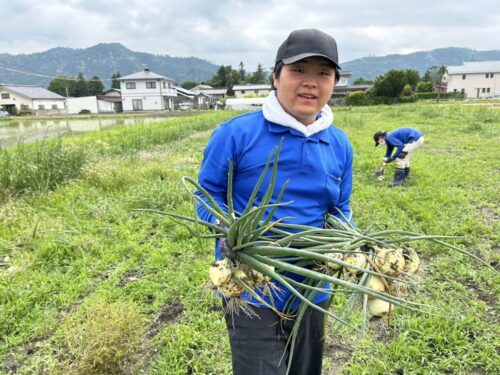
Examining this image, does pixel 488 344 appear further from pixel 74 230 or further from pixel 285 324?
pixel 74 230

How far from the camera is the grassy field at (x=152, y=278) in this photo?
224 cm

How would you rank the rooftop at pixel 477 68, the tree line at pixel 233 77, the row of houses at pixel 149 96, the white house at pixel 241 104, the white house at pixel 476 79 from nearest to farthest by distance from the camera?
the white house at pixel 241 104 → the row of houses at pixel 149 96 → the rooftop at pixel 477 68 → the white house at pixel 476 79 → the tree line at pixel 233 77

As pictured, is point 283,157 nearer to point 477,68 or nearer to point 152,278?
point 152,278

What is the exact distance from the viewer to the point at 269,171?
1.38 meters

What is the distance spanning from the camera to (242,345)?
136cm

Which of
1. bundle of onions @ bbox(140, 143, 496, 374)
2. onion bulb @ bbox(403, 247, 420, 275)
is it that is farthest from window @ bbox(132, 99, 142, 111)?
onion bulb @ bbox(403, 247, 420, 275)

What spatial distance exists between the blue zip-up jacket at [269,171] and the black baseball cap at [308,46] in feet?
0.85

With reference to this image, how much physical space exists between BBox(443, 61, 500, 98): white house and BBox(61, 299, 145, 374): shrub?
187ft

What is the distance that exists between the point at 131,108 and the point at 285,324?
153ft

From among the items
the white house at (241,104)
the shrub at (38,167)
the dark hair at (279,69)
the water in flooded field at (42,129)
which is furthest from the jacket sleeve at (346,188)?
the white house at (241,104)

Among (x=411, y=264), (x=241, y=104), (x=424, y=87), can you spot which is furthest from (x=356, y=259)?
(x=424, y=87)

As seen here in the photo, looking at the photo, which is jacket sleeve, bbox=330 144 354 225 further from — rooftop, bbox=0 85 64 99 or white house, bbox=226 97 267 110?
rooftop, bbox=0 85 64 99

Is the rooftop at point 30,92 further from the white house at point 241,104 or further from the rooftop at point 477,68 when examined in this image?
the rooftop at point 477,68

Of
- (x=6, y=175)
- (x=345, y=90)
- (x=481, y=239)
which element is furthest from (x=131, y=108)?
Result: (x=481, y=239)
